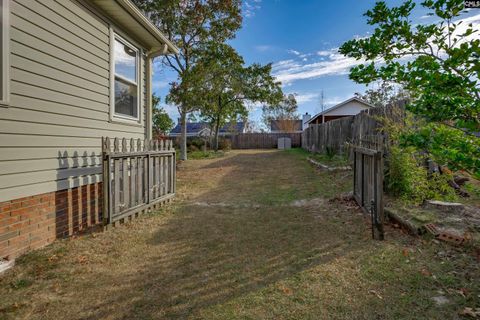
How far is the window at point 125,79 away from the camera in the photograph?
4.95 m

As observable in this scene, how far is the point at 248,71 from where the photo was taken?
720 inches


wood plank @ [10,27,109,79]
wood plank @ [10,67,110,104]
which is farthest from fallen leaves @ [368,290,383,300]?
wood plank @ [10,27,109,79]

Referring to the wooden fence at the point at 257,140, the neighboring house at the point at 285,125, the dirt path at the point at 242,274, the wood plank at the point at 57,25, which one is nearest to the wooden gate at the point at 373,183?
the dirt path at the point at 242,274

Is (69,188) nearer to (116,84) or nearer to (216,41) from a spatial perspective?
(116,84)

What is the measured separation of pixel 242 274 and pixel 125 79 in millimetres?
4236

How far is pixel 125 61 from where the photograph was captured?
17.2 ft

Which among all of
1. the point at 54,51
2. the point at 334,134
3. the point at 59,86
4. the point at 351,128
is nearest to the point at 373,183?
the point at 59,86

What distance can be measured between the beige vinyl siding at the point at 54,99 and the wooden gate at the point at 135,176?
1.51 ft

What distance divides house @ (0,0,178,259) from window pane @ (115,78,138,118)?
0.03 m

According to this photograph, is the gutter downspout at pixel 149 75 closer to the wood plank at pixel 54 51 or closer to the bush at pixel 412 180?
the wood plank at pixel 54 51

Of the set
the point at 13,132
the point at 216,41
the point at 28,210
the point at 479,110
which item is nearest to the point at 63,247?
the point at 28,210

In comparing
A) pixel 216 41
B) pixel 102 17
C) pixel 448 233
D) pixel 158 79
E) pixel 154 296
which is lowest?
pixel 154 296

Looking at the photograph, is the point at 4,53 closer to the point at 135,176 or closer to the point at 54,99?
the point at 54,99

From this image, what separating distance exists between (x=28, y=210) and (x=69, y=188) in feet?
2.12
